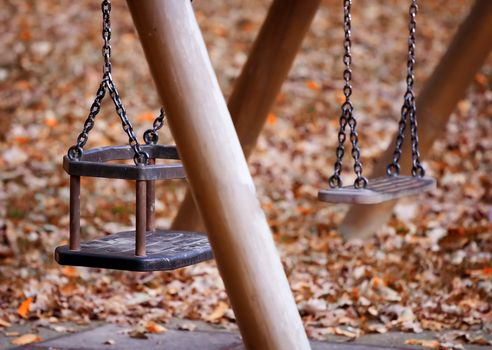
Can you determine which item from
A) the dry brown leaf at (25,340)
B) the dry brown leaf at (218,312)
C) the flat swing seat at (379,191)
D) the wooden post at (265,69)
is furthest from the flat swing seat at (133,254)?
the wooden post at (265,69)

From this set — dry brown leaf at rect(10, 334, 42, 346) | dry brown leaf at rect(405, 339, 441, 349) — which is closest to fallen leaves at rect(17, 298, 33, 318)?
dry brown leaf at rect(10, 334, 42, 346)

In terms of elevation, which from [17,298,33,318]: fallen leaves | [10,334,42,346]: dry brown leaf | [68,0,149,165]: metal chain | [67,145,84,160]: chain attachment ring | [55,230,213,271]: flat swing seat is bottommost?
[10,334,42,346]: dry brown leaf

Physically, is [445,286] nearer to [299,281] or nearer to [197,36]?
[299,281]

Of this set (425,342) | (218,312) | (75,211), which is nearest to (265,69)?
(218,312)

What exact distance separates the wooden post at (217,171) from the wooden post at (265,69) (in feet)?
7.15

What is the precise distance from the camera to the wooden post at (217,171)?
2.88 metres

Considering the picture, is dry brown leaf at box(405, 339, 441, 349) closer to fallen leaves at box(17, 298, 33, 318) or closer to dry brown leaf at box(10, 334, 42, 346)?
dry brown leaf at box(10, 334, 42, 346)

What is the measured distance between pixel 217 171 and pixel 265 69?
2.41 metres

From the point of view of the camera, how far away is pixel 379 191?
378cm

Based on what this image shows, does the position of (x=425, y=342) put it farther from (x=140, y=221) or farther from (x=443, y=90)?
(x=443, y=90)

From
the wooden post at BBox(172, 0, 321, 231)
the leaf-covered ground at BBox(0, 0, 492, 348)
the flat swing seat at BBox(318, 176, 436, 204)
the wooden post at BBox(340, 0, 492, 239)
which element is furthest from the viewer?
the wooden post at BBox(340, 0, 492, 239)

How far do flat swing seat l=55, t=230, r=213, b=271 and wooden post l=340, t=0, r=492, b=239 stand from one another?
Result: 264 centimetres

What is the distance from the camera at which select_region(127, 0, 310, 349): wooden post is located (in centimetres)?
288

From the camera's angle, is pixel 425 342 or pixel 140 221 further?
pixel 425 342
